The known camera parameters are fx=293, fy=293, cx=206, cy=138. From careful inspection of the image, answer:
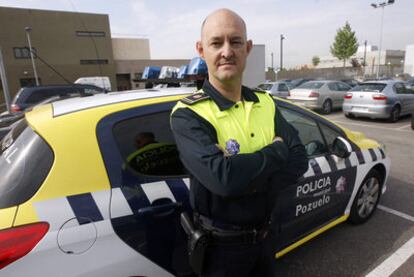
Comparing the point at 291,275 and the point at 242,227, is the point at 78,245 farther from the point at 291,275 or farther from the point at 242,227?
the point at 291,275

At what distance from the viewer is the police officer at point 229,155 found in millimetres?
1230

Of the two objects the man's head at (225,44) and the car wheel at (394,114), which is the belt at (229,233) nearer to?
the man's head at (225,44)

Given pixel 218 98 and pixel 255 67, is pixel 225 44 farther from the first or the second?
pixel 255 67

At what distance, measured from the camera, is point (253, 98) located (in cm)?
150

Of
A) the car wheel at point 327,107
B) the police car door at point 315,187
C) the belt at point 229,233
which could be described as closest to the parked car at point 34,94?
the police car door at point 315,187

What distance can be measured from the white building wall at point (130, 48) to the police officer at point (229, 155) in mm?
38171

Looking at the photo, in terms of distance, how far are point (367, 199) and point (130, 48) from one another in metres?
41.9

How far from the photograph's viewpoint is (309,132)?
2.88 metres

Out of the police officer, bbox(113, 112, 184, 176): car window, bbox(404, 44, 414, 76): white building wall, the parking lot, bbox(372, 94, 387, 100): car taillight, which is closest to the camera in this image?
the police officer

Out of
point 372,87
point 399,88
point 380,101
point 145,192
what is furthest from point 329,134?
point 399,88

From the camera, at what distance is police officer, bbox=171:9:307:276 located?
48.4 inches

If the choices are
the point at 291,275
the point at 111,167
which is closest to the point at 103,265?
the point at 111,167

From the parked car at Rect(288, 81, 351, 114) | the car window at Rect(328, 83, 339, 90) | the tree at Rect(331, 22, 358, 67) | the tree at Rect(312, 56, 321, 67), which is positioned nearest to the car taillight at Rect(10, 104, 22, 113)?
the parked car at Rect(288, 81, 351, 114)

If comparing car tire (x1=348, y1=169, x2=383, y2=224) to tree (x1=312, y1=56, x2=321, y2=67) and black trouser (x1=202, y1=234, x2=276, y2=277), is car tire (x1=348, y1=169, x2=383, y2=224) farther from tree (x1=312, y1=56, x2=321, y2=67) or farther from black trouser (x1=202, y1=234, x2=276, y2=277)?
tree (x1=312, y1=56, x2=321, y2=67)
